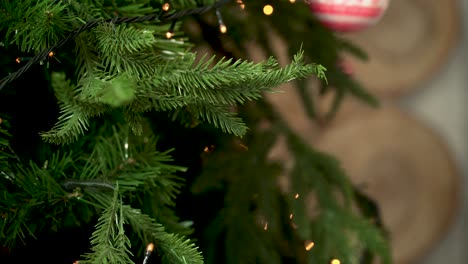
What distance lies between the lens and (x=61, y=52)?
386 mm

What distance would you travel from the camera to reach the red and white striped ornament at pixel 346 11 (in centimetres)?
74

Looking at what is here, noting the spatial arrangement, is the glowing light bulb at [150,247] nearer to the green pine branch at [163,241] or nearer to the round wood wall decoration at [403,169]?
the green pine branch at [163,241]

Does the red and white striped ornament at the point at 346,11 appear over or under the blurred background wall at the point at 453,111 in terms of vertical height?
over

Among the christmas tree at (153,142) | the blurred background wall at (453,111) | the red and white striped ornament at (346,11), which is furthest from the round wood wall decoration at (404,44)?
the christmas tree at (153,142)

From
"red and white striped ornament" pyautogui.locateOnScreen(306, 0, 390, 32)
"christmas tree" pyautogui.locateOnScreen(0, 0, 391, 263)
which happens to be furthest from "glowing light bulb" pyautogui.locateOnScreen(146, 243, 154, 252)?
"red and white striped ornament" pyautogui.locateOnScreen(306, 0, 390, 32)

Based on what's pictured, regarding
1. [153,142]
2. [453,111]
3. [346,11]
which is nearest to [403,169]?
[453,111]

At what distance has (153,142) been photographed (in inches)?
16.9

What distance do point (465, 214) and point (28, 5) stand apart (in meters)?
1.51

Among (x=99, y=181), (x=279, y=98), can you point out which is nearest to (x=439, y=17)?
(x=279, y=98)

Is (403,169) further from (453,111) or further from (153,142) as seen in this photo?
(153,142)

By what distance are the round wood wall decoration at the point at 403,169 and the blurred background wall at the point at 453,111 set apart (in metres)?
0.05

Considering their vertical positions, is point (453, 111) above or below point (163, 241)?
below

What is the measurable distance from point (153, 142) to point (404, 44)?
132cm

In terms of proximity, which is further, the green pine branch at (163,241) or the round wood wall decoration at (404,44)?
the round wood wall decoration at (404,44)
